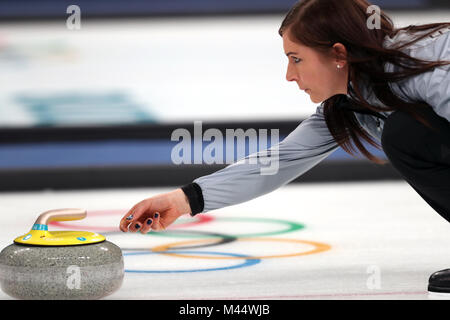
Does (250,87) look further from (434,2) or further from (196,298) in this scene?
(196,298)

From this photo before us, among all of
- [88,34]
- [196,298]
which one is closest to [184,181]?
[88,34]

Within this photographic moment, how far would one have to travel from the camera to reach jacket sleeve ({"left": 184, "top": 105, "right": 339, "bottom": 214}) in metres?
1.78

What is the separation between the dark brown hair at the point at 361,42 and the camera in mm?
1602

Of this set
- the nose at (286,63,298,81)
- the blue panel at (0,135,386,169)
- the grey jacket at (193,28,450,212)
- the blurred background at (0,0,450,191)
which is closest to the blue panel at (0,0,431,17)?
the blurred background at (0,0,450,191)

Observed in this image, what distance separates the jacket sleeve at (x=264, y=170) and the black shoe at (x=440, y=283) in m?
0.40

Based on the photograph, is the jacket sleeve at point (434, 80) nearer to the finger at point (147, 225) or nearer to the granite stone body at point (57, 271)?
the finger at point (147, 225)

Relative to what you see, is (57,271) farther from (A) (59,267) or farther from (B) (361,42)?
(B) (361,42)

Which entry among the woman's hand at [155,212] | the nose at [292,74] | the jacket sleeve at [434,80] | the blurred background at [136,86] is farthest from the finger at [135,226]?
the blurred background at [136,86]

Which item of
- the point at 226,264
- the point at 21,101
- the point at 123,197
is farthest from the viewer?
the point at 21,101

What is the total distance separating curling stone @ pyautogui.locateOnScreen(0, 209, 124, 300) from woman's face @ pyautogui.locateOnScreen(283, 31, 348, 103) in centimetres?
56

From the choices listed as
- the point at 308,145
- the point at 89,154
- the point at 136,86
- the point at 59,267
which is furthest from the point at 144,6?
the point at 59,267

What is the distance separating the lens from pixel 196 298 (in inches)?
66.7

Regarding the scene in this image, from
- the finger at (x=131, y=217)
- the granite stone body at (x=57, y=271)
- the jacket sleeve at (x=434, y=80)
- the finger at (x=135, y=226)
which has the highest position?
the jacket sleeve at (x=434, y=80)
